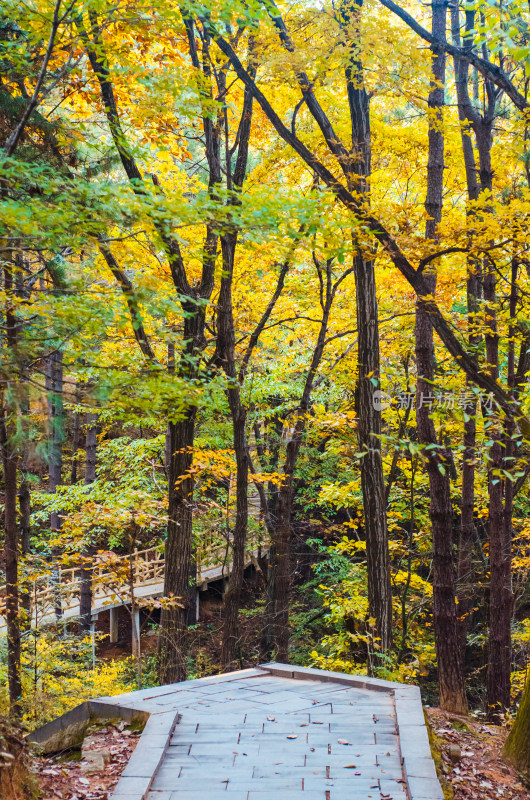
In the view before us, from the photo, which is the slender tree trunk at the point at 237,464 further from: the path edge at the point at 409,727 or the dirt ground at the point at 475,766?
the dirt ground at the point at 475,766

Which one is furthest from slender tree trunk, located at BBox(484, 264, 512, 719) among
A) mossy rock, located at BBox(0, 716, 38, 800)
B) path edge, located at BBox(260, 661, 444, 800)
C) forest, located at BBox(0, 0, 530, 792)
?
mossy rock, located at BBox(0, 716, 38, 800)

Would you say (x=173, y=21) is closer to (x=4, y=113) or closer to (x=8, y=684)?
(x=4, y=113)

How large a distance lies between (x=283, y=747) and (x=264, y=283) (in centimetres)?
1088

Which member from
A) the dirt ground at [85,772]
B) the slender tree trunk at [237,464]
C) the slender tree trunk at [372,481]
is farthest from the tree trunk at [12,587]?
the slender tree trunk at [372,481]

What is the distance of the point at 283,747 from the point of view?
4375 mm

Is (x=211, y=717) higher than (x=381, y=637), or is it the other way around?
(x=211, y=717)

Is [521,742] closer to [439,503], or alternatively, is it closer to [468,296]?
[439,503]

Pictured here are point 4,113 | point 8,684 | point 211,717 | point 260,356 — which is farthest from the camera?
point 260,356

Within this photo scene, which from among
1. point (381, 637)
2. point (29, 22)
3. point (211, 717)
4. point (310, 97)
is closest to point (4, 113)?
point (29, 22)

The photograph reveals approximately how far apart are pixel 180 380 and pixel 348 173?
3.15 meters

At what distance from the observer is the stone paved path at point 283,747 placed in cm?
373

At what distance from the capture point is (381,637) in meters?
8.10

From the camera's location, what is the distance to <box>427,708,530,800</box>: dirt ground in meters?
4.44

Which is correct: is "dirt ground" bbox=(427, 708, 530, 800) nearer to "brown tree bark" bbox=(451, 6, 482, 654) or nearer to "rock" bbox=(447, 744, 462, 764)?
"rock" bbox=(447, 744, 462, 764)
